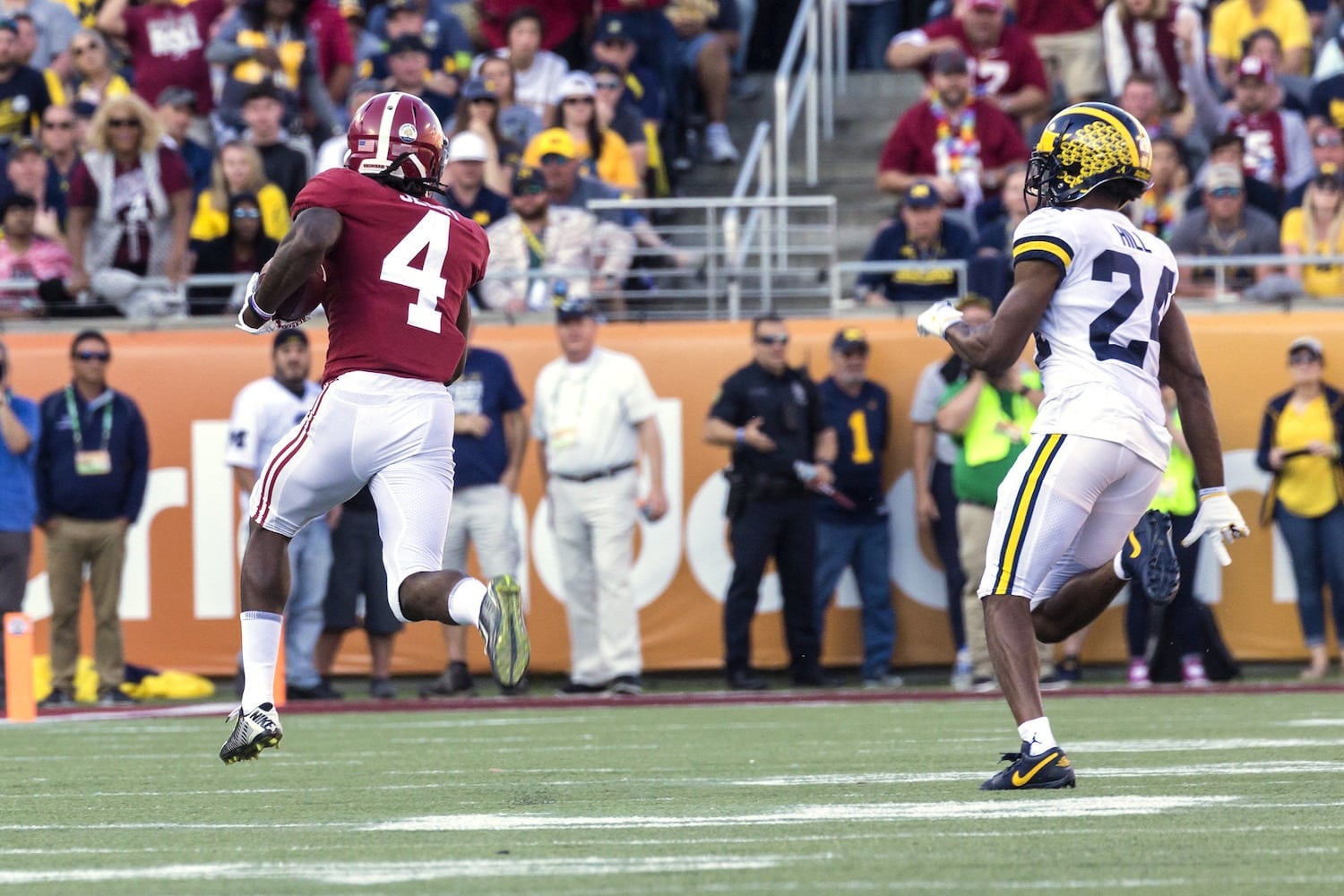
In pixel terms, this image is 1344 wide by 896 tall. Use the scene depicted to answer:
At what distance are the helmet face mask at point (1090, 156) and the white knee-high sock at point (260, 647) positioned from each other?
255cm

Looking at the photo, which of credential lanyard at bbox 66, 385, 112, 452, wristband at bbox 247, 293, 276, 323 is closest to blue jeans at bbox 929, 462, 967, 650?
credential lanyard at bbox 66, 385, 112, 452

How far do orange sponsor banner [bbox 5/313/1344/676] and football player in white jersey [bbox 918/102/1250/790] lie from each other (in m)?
6.55

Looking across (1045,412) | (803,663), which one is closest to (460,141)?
(803,663)

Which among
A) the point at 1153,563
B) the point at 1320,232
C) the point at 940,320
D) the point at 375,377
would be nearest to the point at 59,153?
the point at 1320,232

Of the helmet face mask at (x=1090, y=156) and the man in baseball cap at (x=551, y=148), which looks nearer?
the helmet face mask at (x=1090, y=156)

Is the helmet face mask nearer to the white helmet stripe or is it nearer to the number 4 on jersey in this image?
the number 4 on jersey

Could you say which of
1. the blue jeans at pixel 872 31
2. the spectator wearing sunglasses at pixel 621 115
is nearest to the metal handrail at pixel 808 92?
the spectator wearing sunglasses at pixel 621 115

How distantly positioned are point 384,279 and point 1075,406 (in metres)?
1.99

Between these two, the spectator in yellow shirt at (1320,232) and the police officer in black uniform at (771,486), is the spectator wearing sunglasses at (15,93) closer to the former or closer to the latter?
the police officer in black uniform at (771,486)

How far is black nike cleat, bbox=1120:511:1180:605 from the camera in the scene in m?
5.52

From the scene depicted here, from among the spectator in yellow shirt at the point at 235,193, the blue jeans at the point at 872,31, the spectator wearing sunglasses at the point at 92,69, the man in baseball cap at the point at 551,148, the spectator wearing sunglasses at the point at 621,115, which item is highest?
the blue jeans at the point at 872,31

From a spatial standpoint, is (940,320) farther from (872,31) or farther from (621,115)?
(872,31)

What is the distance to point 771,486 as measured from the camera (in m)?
11.6

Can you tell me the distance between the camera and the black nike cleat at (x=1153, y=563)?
5.52 meters
